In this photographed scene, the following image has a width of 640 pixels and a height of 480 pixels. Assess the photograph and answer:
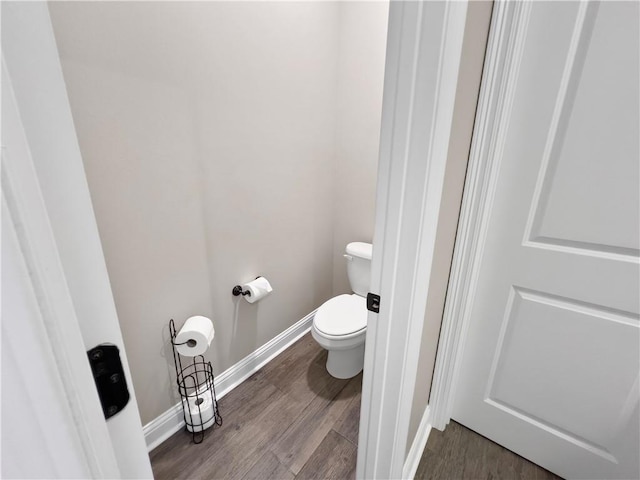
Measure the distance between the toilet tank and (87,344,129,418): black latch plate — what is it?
1.54 m

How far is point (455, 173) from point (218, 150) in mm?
994

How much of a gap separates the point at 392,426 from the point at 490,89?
44.9 inches

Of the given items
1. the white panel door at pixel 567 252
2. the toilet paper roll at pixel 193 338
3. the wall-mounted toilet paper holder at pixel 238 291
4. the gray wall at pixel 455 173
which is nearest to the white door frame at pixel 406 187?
the gray wall at pixel 455 173

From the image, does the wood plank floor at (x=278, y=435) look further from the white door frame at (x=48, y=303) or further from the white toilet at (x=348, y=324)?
the white door frame at (x=48, y=303)

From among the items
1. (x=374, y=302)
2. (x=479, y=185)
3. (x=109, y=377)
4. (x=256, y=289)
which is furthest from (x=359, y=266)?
(x=109, y=377)

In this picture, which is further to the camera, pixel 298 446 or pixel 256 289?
pixel 256 289

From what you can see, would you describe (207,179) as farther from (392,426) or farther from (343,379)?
(343,379)

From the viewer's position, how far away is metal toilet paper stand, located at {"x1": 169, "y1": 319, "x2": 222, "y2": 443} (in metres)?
1.35

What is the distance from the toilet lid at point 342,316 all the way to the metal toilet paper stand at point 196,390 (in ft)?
2.02

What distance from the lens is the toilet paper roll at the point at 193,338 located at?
4.06ft

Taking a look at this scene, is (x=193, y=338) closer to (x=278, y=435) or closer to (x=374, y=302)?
(x=278, y=435)

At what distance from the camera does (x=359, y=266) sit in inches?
74.7

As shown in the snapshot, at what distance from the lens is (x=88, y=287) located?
13.3 inches

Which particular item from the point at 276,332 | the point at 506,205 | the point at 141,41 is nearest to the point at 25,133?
the point at 141,41
